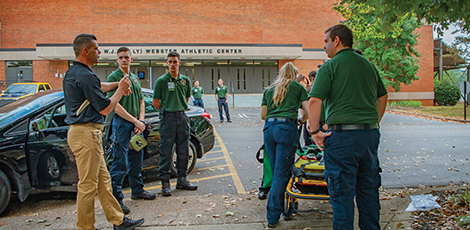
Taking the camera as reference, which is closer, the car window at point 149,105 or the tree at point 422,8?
the tree at point 422,8

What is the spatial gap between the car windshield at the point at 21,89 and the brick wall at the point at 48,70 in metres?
11.7

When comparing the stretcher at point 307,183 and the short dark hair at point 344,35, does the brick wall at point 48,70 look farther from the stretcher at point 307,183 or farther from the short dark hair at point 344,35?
the short dark hair at point 344,35

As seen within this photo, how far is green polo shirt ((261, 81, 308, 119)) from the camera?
3.71 m

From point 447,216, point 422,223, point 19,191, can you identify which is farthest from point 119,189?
point 447,216

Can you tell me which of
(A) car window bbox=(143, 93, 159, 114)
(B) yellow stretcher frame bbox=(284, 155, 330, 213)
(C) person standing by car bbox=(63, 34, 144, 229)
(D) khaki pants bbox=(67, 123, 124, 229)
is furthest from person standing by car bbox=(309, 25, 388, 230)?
(A) car window bbox=(143, 93, 159, 114)

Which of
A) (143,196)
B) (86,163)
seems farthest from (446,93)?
(86,163)

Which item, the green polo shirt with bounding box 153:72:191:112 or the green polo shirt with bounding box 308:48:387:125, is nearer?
the green polo shirt with bounding box 308:48:387:125

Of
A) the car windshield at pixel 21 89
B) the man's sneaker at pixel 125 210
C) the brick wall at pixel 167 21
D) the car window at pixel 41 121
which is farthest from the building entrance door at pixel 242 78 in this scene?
the man's sneaker at pixel 125 210

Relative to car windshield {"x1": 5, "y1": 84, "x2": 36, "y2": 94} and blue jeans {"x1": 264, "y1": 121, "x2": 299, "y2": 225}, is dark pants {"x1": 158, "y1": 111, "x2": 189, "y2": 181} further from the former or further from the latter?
car windshield {"x1": 5, "y1": 84, "x2": 36, "y2": 94}

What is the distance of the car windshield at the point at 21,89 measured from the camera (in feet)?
61.4

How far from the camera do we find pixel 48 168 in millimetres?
4148

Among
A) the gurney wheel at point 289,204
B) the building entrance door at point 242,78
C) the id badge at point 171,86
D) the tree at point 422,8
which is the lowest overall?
the gurney wheel at point 289,204

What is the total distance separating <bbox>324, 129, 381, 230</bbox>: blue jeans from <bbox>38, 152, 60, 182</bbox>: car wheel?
3509mm

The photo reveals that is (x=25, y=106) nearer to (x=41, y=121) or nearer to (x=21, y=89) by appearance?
(x=41, y=121)
